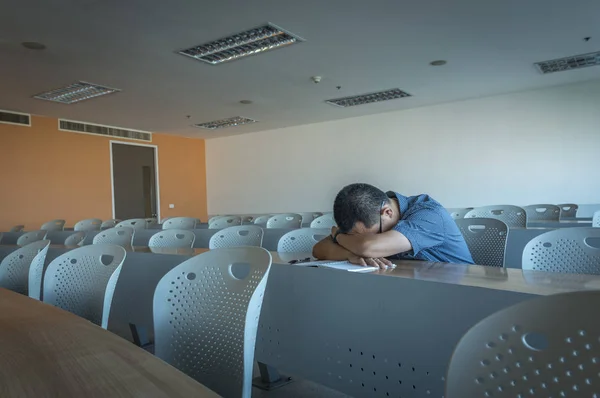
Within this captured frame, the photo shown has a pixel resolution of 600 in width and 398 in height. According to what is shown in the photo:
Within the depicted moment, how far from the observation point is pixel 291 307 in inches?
67.9

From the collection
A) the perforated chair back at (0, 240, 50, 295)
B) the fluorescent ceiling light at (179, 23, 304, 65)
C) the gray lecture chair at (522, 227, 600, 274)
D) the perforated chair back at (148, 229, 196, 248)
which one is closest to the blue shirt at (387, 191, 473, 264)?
the gray lecture chair at (522, 227, 600, 274)

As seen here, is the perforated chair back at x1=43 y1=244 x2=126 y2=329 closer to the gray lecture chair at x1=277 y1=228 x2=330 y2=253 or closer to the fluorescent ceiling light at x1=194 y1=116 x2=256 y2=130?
the gray lecture chair at x1=277 y1=228 x2=330 y2=253

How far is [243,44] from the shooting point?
4.56m

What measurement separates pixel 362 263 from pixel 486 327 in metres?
1.04

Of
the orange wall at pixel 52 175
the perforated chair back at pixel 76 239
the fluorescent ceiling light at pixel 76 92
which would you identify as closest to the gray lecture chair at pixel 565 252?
the perforated chair back at pixel 76 239

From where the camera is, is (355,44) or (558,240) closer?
(558,240)

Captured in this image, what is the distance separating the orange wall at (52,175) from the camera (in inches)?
289

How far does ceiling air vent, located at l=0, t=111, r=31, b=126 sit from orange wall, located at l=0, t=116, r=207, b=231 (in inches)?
3.3

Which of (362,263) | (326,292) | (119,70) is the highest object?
(119,70)

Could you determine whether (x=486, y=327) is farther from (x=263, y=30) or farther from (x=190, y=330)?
(x=263, y=30)

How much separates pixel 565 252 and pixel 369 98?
591 centimetres

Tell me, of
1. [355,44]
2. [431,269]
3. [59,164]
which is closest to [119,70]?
[355,44]

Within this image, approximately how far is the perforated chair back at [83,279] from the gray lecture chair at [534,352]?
138cm

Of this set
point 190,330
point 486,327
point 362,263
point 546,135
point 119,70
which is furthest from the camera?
point 546,135
